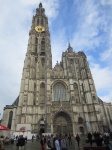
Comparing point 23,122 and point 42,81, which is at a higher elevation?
point 42,81

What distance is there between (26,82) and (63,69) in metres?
9.87

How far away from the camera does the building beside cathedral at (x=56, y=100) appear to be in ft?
85.2

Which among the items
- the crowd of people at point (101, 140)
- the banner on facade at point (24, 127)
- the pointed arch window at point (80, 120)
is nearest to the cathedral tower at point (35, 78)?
the banner on facade at point (24, 127)

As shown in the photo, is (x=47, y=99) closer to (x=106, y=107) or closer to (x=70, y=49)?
(x=106, y=107)

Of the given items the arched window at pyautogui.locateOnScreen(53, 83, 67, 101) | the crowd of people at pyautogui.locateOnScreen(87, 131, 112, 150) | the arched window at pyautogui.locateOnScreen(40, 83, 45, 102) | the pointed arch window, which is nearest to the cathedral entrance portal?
the pointed arch window

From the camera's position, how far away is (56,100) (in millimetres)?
29266

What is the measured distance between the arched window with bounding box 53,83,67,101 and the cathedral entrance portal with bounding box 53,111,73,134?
3.38m

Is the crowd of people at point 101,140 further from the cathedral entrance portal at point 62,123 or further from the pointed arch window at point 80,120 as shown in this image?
the pointed arch window at point 80,120

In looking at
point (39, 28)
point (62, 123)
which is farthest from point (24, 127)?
point (39, 28)

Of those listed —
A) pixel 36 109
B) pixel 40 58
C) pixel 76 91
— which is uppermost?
pixel 40 58

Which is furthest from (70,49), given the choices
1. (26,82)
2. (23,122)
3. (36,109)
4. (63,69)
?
(23,122)

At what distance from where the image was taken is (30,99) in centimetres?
2764

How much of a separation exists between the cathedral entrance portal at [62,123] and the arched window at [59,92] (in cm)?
338

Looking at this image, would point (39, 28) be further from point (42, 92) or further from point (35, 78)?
point (42, 92)
